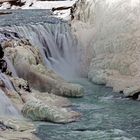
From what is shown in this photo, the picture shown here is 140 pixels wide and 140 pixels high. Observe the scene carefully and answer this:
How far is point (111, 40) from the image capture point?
61.4 feet

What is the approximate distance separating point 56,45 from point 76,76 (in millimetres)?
2161

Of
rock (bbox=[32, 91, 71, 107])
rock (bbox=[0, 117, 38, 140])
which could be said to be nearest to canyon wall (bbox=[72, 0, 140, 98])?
rock (bbox=[32, 91, 71, 107])

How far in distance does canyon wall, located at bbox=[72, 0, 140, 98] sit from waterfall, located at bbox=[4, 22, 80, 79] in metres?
0.51

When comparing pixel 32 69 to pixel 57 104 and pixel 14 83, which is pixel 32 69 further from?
pixel 57 104

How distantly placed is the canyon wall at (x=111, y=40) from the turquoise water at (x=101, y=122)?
4.92ft

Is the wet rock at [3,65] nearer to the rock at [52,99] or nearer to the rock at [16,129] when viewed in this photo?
the rock at [52,99]

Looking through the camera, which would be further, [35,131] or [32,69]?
[32,69]

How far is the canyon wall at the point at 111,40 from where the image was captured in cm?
1700

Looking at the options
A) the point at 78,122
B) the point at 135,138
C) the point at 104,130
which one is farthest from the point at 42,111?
the point at 135,138

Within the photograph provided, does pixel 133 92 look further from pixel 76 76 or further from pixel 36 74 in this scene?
pixel 76 76

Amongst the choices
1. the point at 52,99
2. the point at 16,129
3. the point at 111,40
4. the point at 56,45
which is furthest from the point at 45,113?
the point at 56,45

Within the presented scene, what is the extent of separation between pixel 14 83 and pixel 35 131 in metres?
3.65

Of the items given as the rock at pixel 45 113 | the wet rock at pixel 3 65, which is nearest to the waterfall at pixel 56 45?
the wet rock at pixel 3 65

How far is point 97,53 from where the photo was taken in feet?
62.1
